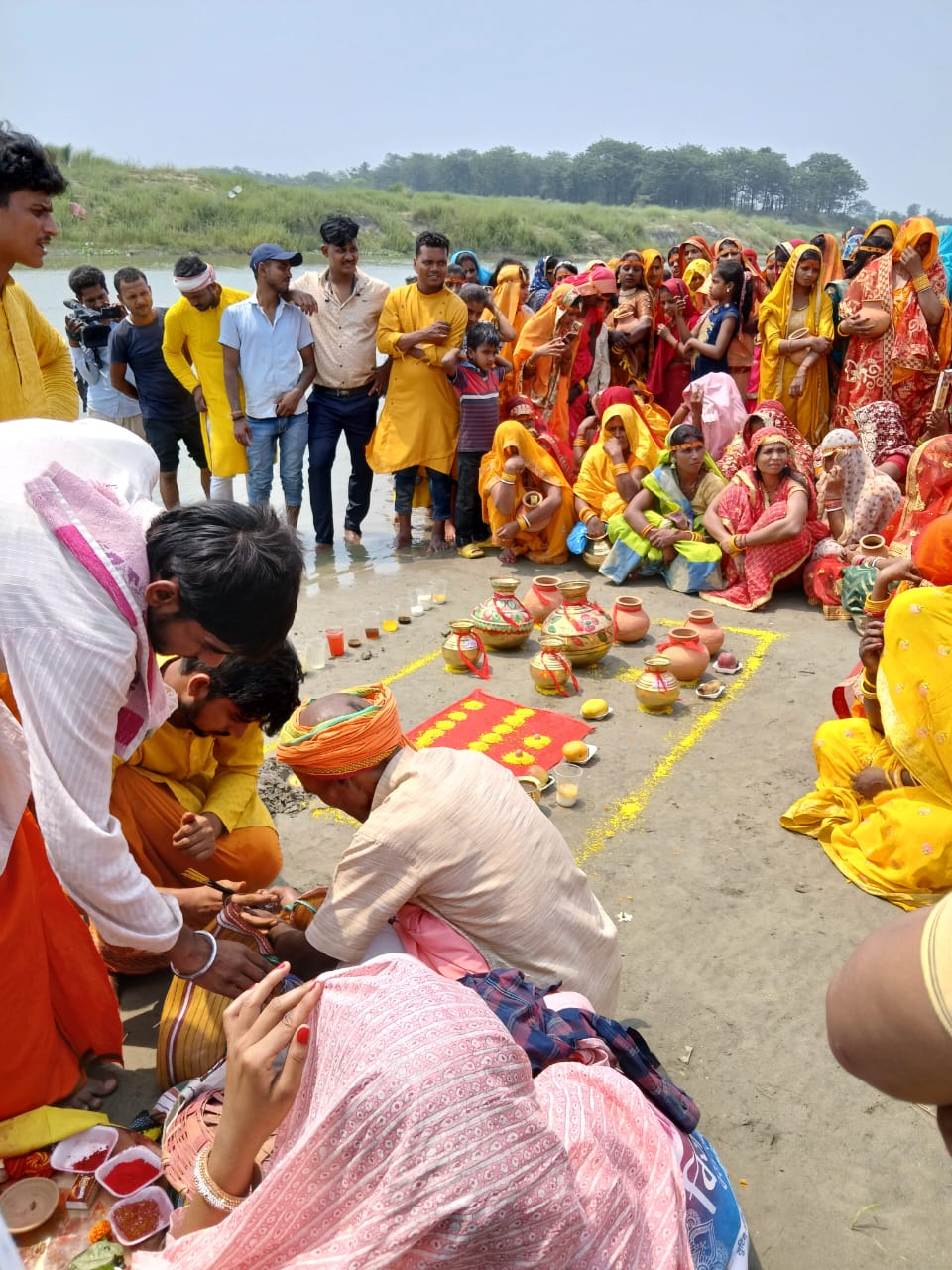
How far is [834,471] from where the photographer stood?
6.80m

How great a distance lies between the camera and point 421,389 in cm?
786

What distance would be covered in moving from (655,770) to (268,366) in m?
4.64

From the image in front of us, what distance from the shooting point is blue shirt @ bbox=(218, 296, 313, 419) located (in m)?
7.23

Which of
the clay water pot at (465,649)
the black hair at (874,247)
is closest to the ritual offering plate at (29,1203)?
the clay water pot at (465,649)

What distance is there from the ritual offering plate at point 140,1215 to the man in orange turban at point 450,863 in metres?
0.70

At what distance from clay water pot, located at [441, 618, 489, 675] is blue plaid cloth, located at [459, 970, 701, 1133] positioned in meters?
3.48

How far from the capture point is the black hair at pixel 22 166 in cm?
310

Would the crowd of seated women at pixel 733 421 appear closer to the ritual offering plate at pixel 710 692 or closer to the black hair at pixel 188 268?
the ritual offering plate at pixel 710 692

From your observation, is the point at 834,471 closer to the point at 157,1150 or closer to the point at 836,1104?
the point at 836,1104

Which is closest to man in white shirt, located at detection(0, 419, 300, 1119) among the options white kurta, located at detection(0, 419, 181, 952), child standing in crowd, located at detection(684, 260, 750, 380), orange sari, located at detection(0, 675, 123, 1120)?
white kurta, located at detection(0, 419, 181, 952)

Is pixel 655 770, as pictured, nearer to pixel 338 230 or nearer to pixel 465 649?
pixel 465 649

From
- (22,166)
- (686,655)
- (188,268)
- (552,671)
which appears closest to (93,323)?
(188,268)

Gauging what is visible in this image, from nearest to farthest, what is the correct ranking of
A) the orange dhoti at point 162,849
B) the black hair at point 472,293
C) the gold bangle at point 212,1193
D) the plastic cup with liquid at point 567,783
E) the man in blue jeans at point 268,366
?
the gold bangle at point 212,1193, the orange dhoti at point 162,849, the plastic cup with liquid at point 567,783, the man in blue jeans at point 268,366, the black hair at point 472,293

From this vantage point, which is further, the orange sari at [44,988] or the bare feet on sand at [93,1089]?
the bare feet on sand at [93,1089]
